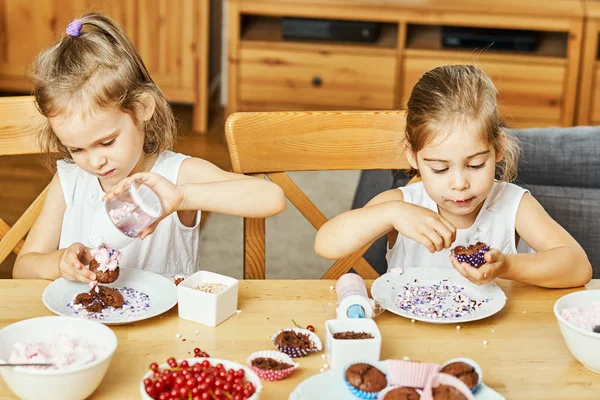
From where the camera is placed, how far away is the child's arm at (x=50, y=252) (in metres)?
1.39

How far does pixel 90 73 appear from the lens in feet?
5.20

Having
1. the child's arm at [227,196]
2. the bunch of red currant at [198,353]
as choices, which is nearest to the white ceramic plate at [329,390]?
the bunch of red currant at [198,353]

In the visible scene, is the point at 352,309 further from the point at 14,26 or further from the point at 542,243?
the point at 14,26

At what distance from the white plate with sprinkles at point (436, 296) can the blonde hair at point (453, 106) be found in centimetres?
26

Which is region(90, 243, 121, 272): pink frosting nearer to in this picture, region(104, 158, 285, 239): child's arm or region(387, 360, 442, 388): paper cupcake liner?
region(104, 158, 285, 239): child's arm

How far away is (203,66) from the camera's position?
4.42m

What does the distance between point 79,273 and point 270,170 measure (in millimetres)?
497

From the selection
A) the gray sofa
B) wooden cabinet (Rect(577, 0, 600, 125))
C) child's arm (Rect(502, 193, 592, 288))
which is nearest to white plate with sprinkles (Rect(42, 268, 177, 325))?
child's arm (Rect(502, 193, 592, 288))

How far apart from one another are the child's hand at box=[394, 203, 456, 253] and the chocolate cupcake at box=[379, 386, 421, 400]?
385 mm

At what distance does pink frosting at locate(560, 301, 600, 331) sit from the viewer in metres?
1.25

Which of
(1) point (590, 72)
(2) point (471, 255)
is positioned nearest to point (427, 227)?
(2) point (471, 255)

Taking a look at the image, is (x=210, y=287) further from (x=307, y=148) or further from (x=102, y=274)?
(x=307, y=148)

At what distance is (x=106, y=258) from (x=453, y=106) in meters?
0.68

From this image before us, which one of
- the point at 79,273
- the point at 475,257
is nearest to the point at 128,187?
the point at 79,273
